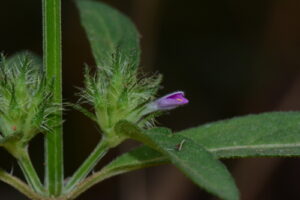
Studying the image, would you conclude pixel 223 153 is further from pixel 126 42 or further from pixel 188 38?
pixel 188 38

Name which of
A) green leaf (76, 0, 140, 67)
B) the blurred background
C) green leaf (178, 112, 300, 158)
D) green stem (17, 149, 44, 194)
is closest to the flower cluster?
green leaf (178, 112, 300, 158)

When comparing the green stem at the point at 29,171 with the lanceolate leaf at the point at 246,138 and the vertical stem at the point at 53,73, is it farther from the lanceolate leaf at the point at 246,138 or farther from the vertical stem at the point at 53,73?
the lanceolate leaf at the point at 246,138

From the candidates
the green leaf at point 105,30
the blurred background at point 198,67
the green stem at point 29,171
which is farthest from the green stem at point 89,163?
the blurred background at point 198,67

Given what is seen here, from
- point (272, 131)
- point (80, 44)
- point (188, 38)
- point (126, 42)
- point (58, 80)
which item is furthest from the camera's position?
point (188, 38)

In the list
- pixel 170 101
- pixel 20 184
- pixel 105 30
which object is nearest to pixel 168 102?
pixel 170 101

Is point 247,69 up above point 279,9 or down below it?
below

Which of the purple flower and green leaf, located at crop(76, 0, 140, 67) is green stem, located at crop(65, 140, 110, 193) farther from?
green leaf, located at crop(76, 0, 140, 67)

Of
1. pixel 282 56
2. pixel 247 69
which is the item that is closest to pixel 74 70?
pixel 247 69
